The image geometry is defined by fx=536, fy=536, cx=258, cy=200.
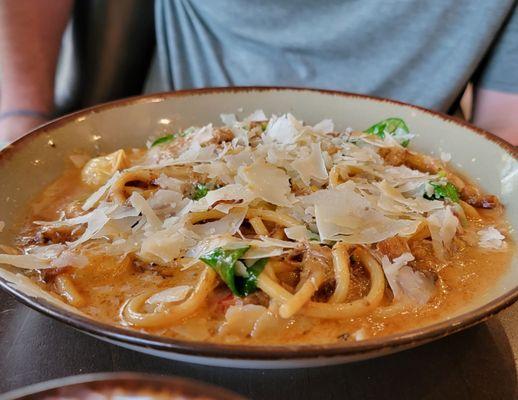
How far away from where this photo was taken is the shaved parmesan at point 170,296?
954 millimetres

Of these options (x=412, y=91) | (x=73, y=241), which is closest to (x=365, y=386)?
(x=73, y=241)

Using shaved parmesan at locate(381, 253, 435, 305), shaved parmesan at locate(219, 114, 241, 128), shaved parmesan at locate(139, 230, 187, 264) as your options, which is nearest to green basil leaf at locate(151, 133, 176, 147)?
shaved parmesan at locate(219, 114, 241, 128)

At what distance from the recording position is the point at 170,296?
0.96m

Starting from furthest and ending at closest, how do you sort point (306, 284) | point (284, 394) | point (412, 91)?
1. point (412, 91)
2. point (306, 284)
3. point (284, 394)

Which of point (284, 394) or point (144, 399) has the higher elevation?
point (144, 399)

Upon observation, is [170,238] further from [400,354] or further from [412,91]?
[412,91]

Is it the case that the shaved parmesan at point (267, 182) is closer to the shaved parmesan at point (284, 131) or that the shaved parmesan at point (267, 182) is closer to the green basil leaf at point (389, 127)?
the shaved parmesan at point (284, 131)

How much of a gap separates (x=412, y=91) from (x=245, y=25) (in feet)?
2.41

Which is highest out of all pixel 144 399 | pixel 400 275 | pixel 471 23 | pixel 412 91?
pixel 144 399

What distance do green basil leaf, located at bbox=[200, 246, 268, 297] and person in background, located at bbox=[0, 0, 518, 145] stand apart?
1.25 metres

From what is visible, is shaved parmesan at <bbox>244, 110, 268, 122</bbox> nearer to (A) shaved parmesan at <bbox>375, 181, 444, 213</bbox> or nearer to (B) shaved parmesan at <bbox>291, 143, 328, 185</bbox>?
(B) shaved parmesan at <bbox>291, 143, 328, 185</bbox>

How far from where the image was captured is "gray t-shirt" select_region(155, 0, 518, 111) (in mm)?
2004

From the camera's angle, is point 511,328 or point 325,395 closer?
point 325,395

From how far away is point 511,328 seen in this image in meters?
1.01
